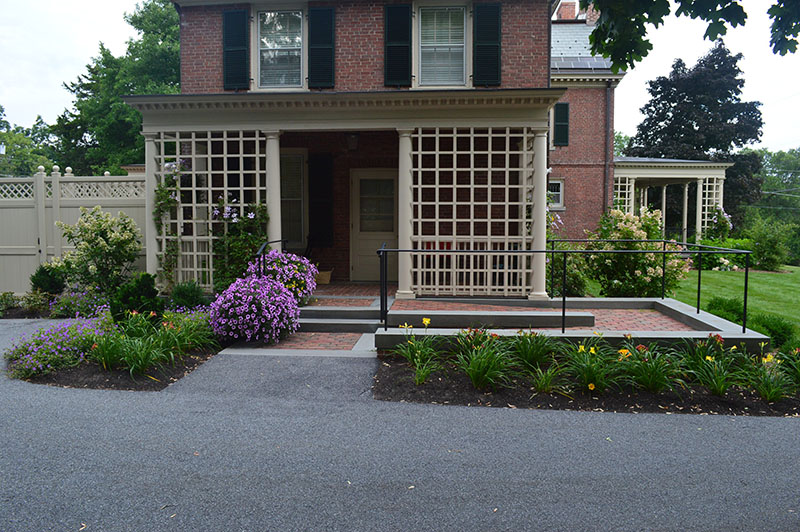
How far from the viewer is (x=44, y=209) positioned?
10852 mm

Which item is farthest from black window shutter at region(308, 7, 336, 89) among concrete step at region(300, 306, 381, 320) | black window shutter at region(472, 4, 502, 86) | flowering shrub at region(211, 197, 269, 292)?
concrete step at region(300, 306, 381, 320)

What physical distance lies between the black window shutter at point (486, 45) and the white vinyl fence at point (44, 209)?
6839 millimetres

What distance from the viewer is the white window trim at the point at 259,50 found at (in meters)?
10.6

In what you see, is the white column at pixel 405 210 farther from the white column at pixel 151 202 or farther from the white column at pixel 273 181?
the white column at pixel 151 202

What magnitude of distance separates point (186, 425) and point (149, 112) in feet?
22.7

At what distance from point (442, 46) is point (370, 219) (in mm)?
3735

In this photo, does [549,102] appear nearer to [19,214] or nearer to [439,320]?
[439,320]

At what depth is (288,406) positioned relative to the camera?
17.6 ft

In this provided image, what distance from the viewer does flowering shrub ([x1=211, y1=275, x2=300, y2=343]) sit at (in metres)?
7.36

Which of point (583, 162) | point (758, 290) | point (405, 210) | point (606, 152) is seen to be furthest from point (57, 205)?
point (606, 152)

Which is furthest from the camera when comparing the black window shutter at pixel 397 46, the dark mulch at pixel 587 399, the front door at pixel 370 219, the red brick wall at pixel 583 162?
the red brick wall at pixel 583 162

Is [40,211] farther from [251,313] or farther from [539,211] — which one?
[539,211]

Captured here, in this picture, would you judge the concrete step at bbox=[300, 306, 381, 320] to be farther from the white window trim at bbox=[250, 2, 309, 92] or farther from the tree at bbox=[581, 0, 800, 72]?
the tree at bbox=[581, 0, 800, 72]

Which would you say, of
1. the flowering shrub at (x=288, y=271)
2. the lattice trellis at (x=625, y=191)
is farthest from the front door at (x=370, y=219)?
the lattice trellis at (x=625, y=191)
